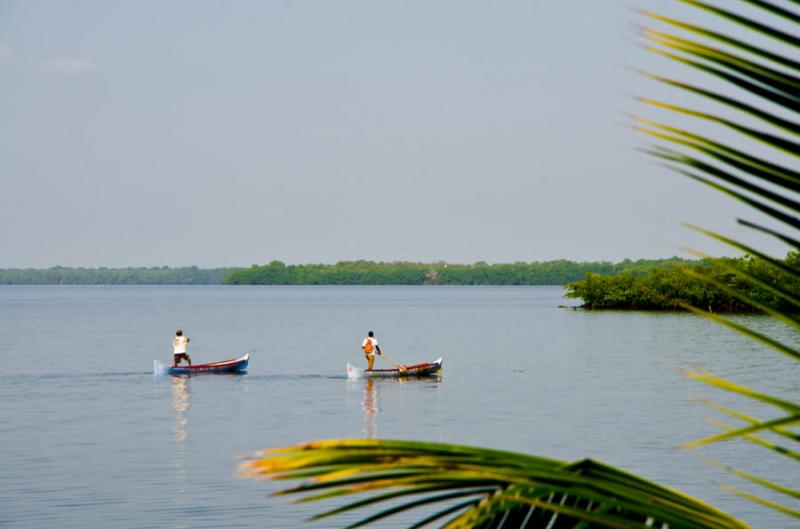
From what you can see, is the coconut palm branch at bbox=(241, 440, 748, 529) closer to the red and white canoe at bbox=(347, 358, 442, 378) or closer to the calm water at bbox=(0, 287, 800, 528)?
the calm water at bbox=(0, 287, 800, 528)

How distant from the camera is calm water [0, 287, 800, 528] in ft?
77.9

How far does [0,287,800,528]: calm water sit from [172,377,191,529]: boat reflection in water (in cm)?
7

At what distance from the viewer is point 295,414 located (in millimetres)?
39125

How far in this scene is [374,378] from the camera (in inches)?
1923

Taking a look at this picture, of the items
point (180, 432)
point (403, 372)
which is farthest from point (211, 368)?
point (180, 432)

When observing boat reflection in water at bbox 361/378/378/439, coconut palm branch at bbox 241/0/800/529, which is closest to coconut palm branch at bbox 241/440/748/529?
coconut palm branch at bbox 241/0/800/529

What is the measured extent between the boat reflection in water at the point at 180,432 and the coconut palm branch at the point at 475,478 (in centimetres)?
1982

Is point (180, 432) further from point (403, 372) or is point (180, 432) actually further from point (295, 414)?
point (403, 372)

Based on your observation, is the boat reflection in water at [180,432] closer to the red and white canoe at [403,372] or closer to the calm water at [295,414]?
the calm water at [295,414]

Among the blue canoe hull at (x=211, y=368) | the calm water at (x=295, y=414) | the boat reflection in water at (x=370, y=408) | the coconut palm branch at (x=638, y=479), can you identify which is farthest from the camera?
the blue canoe hull at (x=211, y=368)

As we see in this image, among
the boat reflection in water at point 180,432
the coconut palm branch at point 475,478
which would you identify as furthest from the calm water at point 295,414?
the coconut palm branch at point 475,478

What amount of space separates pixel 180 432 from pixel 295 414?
17.3 ft

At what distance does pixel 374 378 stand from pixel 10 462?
72.2ft

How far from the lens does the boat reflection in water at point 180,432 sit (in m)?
24.3
